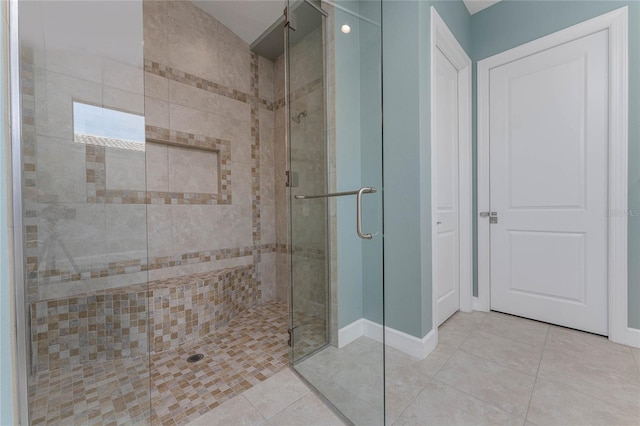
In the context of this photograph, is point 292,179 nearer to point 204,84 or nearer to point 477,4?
point 204,84

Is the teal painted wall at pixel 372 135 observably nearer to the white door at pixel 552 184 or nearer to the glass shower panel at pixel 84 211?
the glass shower panel at pixel 84 211

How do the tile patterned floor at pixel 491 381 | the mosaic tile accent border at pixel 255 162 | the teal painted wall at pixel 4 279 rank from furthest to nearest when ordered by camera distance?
the mosaic tile accent border at pixel 255 162
the tile patterned floor at pixel 491 381
the teal painted wall at pixel 4 279

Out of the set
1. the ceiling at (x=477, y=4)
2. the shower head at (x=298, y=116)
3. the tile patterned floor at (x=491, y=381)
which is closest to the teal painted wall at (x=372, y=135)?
the tile patterned floor at (x=491, y=381)

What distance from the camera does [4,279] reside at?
0.68 metres

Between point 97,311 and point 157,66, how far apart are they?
6.46 feet

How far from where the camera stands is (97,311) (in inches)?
43.4

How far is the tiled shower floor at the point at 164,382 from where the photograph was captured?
971 millimetres

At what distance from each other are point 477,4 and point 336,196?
2319mm

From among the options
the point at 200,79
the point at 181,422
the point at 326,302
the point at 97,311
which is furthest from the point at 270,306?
the point at 200,79

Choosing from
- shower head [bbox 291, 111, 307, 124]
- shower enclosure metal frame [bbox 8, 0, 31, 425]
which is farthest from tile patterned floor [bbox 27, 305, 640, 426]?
shower head [bbox 291, 111, 307, 124]

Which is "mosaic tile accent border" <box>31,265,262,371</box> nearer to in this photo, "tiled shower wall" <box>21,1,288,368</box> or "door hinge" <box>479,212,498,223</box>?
"tiled shower wall" <box>21,1,288,368</box>

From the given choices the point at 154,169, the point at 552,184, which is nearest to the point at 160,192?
the point at 154,169

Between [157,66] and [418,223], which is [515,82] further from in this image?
[157,66]

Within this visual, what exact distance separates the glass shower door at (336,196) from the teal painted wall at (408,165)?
0.42 meters
